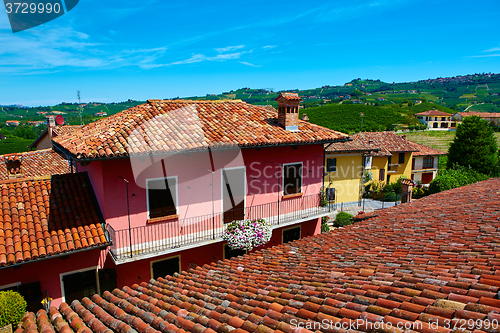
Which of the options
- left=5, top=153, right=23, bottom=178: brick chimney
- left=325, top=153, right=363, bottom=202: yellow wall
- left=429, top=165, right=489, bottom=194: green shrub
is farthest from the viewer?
left=325, top=153, right=363, bottom=202: yellow wall

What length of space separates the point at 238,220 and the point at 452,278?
8951 millimetres

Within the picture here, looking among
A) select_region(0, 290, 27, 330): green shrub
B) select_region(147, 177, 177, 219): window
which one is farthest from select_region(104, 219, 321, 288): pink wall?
select_region(0, 290, 27, 330): green shrub

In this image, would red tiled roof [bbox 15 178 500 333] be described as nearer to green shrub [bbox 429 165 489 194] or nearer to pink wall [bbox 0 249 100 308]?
pink wall [bbox 0 249 100 308]

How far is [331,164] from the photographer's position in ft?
91.2

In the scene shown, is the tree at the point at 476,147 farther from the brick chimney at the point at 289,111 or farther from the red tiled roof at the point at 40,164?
the red tiled roof at the point at 40,164

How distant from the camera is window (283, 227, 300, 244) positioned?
13789mm

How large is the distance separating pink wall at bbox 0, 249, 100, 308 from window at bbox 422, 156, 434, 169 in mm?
43897

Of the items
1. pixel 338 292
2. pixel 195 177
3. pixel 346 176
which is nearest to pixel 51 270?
pixel 195 177

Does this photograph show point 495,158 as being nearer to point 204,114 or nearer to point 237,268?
point 204,114

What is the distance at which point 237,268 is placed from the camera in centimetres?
739

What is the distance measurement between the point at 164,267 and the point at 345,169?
2146 centimetres

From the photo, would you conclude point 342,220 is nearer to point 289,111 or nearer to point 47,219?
point 289,111

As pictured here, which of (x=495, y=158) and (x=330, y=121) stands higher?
(x=330, y=121)

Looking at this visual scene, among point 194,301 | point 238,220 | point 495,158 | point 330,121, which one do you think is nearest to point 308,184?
point 238,220
